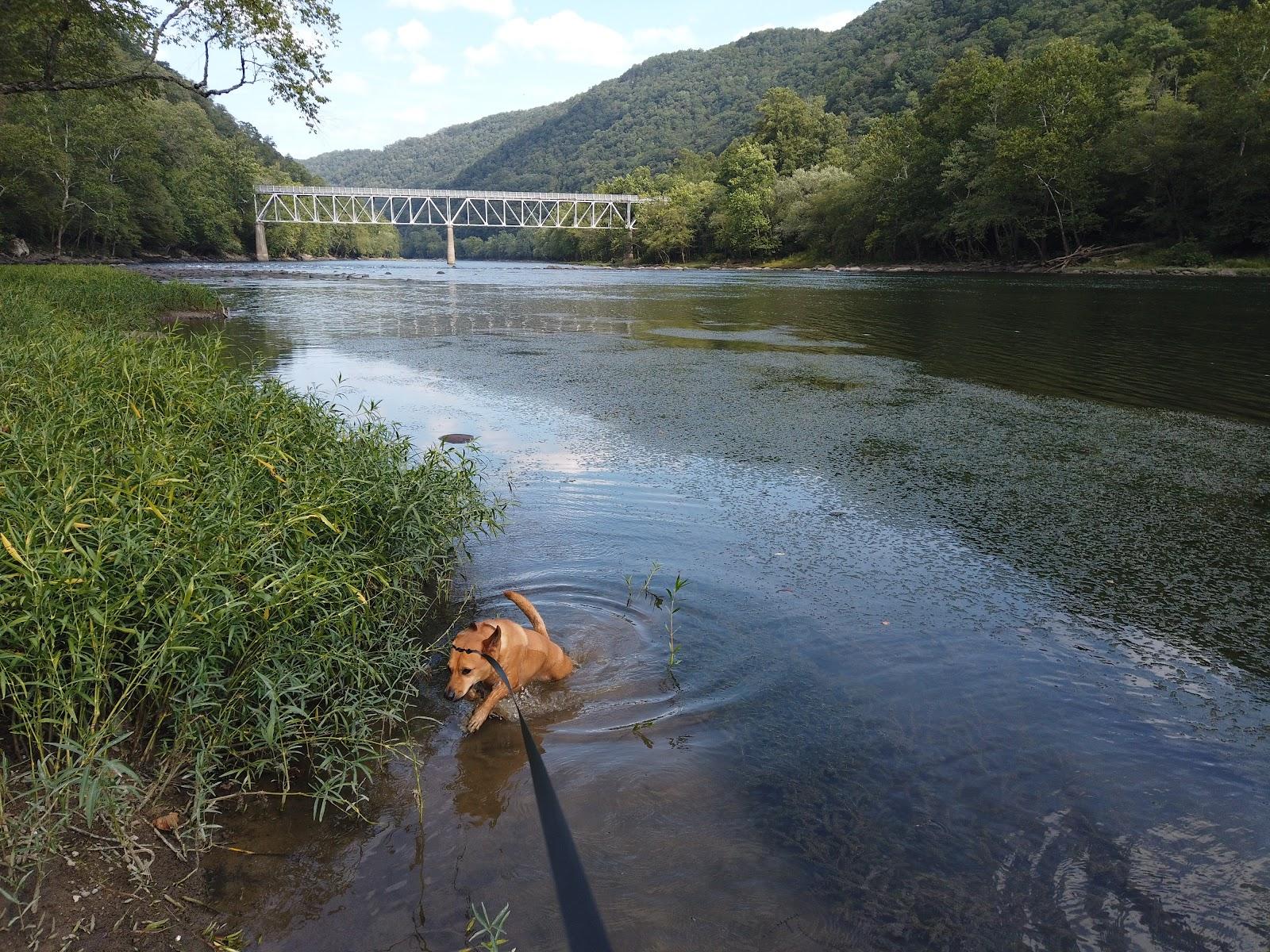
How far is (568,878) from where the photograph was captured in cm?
264

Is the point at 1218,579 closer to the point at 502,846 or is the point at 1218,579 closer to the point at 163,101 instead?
the point at 502,846

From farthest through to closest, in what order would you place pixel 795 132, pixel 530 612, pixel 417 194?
pixel 795 132, pixel 417 194, pixel 530 612

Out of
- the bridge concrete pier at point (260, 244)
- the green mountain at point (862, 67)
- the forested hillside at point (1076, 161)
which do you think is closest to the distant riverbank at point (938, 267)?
the forested hillside at point (1076, 161)

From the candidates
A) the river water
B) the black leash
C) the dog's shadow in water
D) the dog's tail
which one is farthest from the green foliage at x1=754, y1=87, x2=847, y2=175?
the black leash

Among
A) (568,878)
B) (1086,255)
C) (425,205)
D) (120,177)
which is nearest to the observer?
(568,878)

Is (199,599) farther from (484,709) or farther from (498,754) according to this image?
(498,754)

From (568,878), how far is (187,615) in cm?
170

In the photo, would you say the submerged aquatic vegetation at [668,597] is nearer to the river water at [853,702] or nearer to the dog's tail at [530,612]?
the river water at [853,702]

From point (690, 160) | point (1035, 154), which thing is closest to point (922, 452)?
point (1035, 154)

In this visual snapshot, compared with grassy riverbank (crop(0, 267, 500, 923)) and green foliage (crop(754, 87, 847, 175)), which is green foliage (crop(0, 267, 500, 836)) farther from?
green foliage (crop(754, 87, 847, 175))

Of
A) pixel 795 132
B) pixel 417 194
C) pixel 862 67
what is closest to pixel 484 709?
pixel 417 194

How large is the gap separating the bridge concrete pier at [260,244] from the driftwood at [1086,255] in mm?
78309

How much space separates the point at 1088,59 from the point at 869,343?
46.3m

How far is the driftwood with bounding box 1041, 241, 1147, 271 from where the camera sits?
48.3 metres
